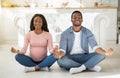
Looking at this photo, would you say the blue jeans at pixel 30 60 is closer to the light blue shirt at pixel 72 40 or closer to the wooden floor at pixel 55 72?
the wooden floor at pixel 55 72

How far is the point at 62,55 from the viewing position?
3.77 metres

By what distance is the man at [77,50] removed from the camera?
3.82 metres

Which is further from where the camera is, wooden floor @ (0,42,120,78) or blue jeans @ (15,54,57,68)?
blue jeans @ (15,54,57,68)

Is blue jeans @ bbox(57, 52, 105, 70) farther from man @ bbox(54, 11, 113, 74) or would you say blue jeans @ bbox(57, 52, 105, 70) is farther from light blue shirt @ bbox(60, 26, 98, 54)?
light blue shirt @ bbox(60, 26, 98, 54)

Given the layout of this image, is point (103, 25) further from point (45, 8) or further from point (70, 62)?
point (45, 8)

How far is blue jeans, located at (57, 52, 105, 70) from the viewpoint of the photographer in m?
3.81

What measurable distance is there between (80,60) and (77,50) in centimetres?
16

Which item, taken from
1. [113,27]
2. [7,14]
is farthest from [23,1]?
[113,27]

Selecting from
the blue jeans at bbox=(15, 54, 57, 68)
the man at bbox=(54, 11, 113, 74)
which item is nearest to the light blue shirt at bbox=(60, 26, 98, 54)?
the man at bbox=(54, 11, 113, 74)

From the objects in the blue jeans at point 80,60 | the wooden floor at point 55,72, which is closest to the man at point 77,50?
the blue jeans at point 80,60

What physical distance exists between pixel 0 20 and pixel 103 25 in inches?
118

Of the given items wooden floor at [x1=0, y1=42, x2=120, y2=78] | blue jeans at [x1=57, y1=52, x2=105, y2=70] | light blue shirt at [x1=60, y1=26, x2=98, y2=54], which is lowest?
wooden floor at [x1=0, y1=42, x2=120, y2=78]

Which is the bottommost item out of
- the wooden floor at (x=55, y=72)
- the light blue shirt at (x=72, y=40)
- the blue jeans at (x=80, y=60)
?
the wooden floor at (x=55, y=72)

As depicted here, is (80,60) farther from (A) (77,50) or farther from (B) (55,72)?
(B) (55,72)
